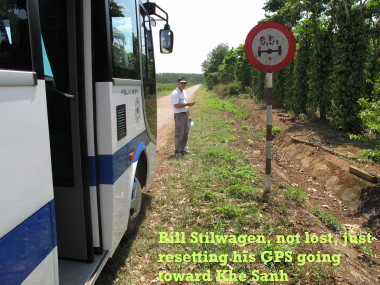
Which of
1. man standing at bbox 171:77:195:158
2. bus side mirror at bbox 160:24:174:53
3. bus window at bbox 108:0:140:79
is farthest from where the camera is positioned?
man standing at bbox 171:77:195:158

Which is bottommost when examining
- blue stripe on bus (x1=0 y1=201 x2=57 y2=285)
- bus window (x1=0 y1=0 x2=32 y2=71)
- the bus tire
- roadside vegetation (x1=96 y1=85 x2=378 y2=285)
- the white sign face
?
Result: roadside vegetation (x1=96 y1=85 x2=378 y2=285)

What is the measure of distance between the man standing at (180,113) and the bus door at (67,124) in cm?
484

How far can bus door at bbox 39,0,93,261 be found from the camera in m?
2.38

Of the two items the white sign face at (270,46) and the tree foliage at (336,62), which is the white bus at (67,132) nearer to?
the white sign face at (270,46)

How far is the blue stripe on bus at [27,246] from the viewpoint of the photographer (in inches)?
53.7

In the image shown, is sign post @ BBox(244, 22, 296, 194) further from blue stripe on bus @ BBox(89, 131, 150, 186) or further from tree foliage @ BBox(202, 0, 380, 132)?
blue stripe on bus @ BBox(89, 131, 150, 186)

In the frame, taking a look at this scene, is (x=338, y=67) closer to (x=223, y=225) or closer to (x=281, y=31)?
(x=281, y=31)

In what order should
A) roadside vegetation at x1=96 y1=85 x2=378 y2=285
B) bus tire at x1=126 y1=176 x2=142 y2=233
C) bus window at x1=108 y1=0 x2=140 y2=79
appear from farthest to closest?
bus tire at x1=126 y1=176 x2=142 y2=233, roadside vegetation at x1=96 y1=85 x2=378 y2=285, bus window at x1=108 y1=0 x2=140 y2=79

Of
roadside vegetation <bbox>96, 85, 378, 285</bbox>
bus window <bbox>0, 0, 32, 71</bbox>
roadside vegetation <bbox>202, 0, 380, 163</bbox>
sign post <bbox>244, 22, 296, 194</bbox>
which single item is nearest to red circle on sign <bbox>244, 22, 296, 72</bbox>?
sign post <bbox>244, 22, 296, 194</bbox>

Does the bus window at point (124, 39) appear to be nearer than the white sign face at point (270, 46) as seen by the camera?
Yes

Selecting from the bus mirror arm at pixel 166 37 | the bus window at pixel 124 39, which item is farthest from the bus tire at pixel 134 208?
the bus mirror arm at pixel 166 37

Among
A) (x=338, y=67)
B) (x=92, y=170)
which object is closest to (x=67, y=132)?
(x=92, y=170)

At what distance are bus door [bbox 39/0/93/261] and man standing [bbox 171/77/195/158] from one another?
484 cm

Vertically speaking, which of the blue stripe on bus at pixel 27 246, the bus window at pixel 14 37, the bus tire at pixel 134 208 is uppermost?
the bus window at pixel 14 37
